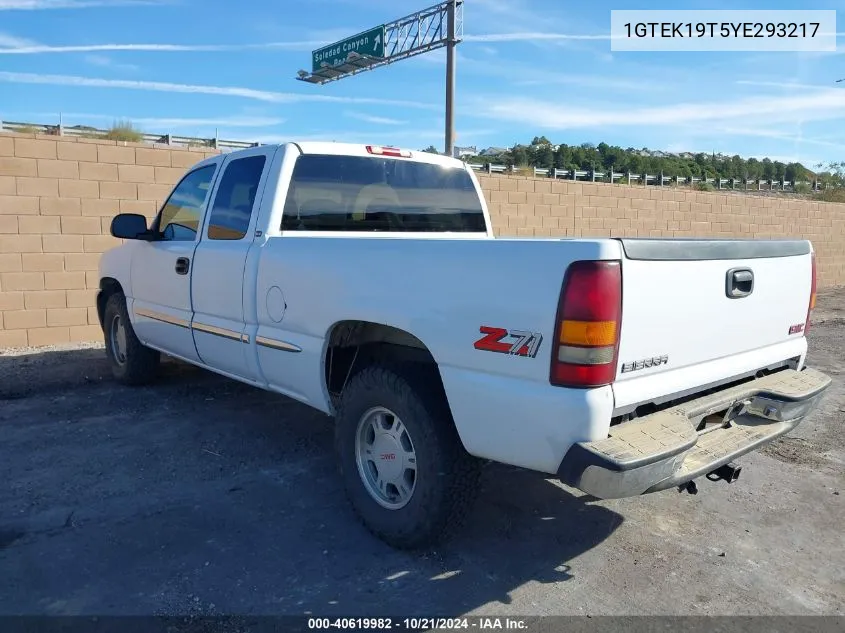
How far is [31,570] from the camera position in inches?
129

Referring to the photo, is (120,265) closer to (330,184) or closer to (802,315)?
(330,184)

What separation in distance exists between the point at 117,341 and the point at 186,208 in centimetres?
→ 200

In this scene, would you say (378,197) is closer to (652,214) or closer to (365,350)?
(365,350)

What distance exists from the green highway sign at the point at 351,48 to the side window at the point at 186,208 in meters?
18.7

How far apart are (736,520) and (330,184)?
3212mm

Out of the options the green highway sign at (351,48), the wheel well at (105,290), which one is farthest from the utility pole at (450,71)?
the wheel well at (105,290)


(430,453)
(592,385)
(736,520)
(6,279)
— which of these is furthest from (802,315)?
(6,279)

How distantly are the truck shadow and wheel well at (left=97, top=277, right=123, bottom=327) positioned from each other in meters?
1.46

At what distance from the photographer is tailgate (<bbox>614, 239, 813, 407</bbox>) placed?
2.79 meters

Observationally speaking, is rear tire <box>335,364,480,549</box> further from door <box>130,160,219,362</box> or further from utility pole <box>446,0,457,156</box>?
utility pole <box>446,0,457,156</box>

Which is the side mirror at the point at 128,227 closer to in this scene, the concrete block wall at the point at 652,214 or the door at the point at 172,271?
the door at the point at 172,271

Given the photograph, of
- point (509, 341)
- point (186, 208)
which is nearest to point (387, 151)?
point (186, 208)

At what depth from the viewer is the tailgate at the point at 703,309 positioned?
110 inches

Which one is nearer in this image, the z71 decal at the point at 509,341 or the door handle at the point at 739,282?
the z71 decal at the point at 509,341
